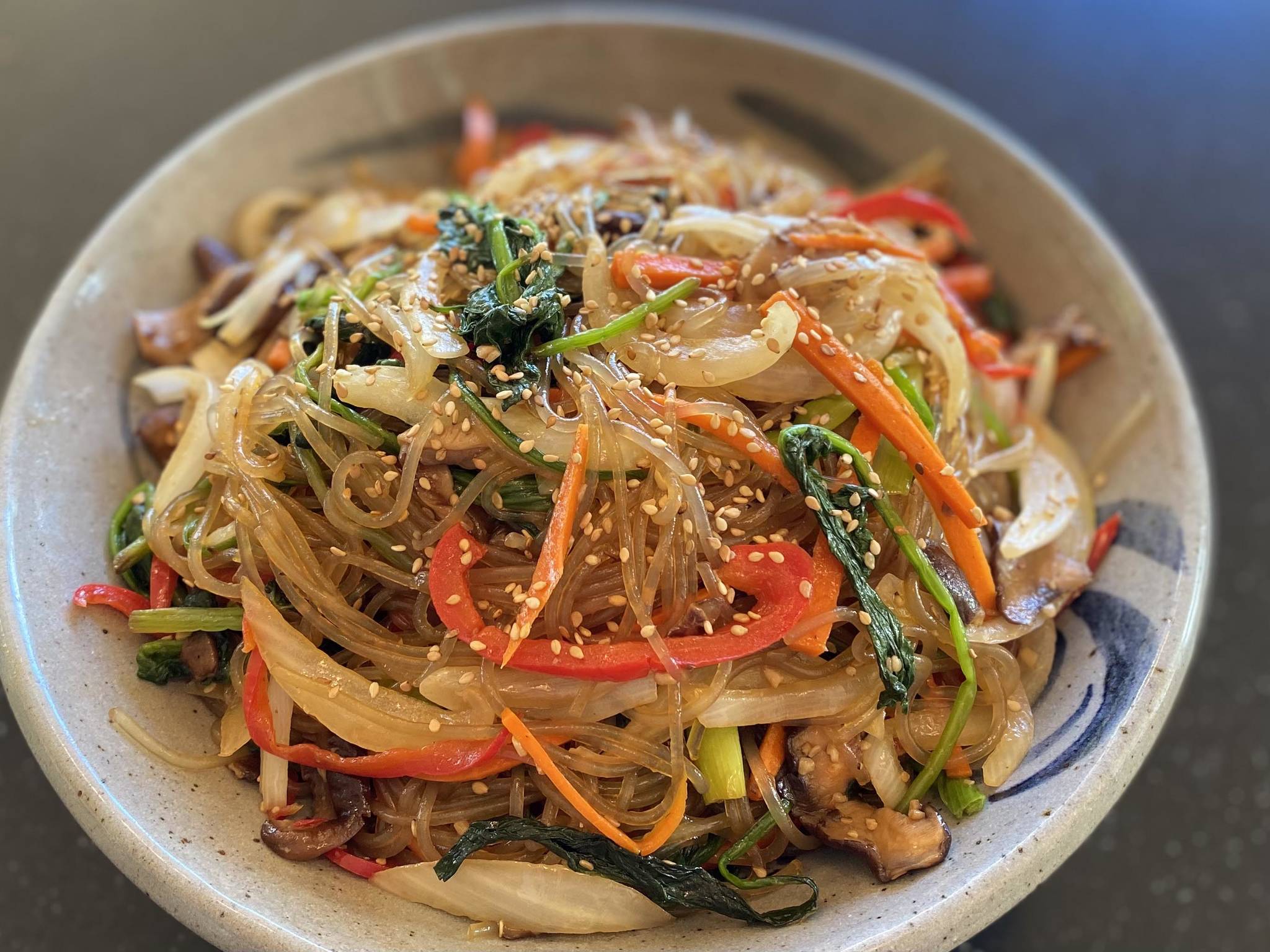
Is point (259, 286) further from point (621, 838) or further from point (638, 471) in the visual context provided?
point (621, 838)

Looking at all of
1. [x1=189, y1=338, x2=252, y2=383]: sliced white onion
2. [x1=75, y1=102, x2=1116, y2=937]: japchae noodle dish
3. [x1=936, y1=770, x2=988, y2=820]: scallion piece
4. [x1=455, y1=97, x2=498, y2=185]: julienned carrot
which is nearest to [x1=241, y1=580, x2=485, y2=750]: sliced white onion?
[x1=75, y1=102, x2=1116, y2=937]: japchae noodle dish

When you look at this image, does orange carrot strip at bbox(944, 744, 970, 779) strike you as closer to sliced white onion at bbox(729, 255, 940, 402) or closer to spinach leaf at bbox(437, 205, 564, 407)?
sliced white onion at bbox(729, 255, 940, 402)

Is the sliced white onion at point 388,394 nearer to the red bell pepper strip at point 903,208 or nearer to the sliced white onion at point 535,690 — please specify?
the sliced white onion at point 535,690

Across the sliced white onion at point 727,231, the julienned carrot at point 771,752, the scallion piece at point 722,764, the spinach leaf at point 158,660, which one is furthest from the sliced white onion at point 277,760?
the sliced white onion at point 727,231

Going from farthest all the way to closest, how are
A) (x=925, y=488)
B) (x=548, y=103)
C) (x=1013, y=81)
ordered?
(x=1013, y=81)
(x=548, y=103)
(x=925, y=488)

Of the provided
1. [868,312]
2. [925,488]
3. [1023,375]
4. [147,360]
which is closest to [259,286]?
[147,360]

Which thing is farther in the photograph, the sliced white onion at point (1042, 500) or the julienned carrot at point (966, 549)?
the sliced white onion at point (1042, 500)
